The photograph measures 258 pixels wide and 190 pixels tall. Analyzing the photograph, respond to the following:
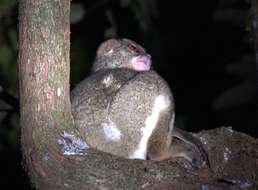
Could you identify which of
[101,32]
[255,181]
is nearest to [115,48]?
[255,181]

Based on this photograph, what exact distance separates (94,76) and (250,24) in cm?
143

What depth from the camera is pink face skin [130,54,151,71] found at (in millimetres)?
5996

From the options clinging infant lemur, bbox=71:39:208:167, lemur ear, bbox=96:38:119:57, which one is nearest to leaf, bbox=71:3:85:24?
lemur ear, bbox=96:38:119:57

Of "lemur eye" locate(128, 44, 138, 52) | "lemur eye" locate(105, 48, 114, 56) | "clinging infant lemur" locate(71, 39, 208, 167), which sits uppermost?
"lemur eye" locate(128, 44, 138, 52)

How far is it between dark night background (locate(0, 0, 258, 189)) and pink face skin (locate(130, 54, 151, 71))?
156 cm

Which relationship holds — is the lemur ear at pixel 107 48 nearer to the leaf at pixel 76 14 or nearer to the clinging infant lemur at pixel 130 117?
the clinging infant lemur at pixel 130 117

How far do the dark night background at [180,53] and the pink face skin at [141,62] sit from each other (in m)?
1.56

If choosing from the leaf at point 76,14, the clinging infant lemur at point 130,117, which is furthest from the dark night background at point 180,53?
the clinging infant lemur at point 130,117

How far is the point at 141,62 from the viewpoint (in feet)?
19.9

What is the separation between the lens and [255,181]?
5273 millimetres

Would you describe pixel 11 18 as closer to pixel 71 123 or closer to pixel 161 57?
pixel 161 57

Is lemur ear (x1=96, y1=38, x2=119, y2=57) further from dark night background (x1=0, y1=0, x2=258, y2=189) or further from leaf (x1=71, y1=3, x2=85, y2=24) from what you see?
leaf (x1=71, y1=3, x2=85, y2=24)

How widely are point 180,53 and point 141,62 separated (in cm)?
647

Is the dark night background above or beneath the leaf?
beneath
